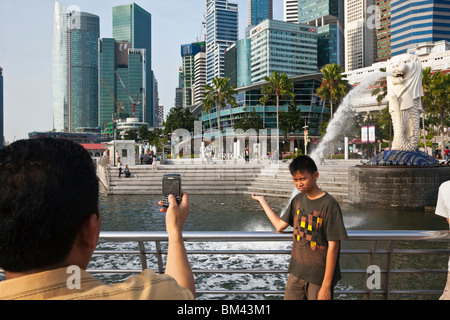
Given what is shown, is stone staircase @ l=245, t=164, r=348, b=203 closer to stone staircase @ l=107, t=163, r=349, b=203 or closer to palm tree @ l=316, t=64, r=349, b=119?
stone staircase @ l=107, t=163, r=349, b=203

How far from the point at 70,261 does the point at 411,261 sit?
8.96 meters

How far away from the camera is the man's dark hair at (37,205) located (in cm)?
104

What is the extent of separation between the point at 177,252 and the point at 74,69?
186501 millimetres

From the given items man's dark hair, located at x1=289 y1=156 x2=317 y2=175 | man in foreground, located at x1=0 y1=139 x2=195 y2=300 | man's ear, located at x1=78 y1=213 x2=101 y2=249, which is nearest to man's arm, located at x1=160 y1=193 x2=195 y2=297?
man in foreground, located at x1=0 y1=139 x2=195 y2=300

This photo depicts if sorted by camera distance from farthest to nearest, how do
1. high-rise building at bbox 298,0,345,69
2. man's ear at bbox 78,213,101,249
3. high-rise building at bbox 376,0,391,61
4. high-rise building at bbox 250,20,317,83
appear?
high-rise building at bbox 298,0,345,69 < high-rise building at bbox 376,0,391,61 < high-rise building at bbox 250,20,317,83 < man's ear at bbox 78,213,101,249

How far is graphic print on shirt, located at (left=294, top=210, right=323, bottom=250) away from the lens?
Answer: 9.52 ft

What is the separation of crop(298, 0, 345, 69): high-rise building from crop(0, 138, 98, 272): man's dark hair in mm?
172893

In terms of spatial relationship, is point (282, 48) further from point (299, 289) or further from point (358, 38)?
point (299, 289)

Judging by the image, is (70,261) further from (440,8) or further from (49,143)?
(440,8)

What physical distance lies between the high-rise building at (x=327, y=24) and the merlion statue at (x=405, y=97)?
6077 inches

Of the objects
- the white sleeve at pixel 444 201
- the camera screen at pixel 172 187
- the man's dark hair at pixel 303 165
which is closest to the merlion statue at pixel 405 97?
the white sleeve at pixel 444 201

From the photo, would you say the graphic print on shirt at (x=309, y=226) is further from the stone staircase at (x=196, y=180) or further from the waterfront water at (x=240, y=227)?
the stone staircase at (x=196, y=180)

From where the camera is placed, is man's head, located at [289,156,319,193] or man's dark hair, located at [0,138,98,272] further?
man's head, located at [289,156,319,193]
